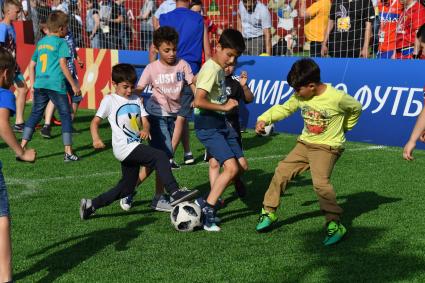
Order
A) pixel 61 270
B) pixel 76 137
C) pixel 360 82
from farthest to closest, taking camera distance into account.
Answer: pixel 76 137
pixel 360 82
pixel 61 270

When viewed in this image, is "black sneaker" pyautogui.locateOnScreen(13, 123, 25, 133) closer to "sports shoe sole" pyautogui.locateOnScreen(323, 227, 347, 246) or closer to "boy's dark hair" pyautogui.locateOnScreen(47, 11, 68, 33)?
"boy's dark hair" pyautogui.locateOnScreen(47, 11, 68, 33)

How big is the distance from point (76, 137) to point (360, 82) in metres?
4.69

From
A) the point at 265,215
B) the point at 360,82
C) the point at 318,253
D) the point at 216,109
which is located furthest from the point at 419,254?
the point at 360,82

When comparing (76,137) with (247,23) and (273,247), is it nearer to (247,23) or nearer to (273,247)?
(247,23)

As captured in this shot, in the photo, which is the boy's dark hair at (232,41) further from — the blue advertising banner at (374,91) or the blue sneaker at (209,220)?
the blue advertising banner at (374,91)

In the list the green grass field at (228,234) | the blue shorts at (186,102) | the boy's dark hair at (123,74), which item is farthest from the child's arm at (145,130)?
the blue shorts at (186,102)

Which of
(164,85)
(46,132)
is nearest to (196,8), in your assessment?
(164,85)

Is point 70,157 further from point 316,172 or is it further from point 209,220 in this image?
point 316,172

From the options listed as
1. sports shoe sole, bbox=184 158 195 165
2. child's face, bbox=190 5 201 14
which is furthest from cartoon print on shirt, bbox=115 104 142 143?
child's face, bbox=190 5 201 14

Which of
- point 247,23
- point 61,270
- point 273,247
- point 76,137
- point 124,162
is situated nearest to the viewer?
point 61,270

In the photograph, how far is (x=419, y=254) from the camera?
6.11m

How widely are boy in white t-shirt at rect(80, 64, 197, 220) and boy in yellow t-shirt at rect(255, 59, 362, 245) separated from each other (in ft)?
3.26

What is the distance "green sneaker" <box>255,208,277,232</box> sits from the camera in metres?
6.90

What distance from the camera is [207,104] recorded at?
7.03 meters
